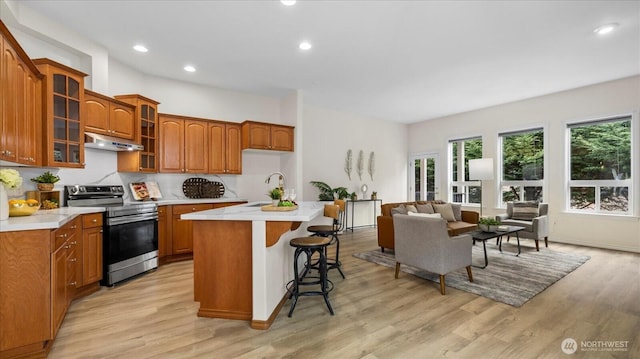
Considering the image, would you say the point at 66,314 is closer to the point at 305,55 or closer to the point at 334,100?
the point at 305,55

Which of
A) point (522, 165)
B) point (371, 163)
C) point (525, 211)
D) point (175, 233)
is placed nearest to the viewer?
point (175, 233)

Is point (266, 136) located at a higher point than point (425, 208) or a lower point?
higher

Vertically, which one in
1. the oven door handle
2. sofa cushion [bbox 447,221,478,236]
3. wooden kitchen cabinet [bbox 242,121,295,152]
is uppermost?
wooden kitchen cabinet [bbox 242,121,295,152]

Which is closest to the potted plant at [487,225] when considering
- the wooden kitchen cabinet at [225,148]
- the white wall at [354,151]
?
the white wall at [354,151]

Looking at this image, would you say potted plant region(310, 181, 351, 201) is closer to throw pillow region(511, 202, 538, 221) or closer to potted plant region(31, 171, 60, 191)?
throw pillow region(511, 202, 538, 221)

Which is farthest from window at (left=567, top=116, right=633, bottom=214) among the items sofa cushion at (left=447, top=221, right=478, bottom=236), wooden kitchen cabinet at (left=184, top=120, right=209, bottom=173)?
wooden kitchen cabinet at (left=184, top=120, right=209, bottom=173)

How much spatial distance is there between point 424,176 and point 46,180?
7.96 meters

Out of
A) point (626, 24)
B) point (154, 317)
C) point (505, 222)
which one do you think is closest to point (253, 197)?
point (154, 317)

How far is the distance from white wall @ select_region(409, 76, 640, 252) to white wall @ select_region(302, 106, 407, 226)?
1858 mm

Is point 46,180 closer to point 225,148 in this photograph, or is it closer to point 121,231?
point 121,231

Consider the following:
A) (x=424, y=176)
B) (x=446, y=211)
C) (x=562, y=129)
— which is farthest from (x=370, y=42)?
(x=424, y=176)

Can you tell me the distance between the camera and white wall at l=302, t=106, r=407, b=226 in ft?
21.6

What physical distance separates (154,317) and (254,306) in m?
0.96

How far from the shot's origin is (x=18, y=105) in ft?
7.93
